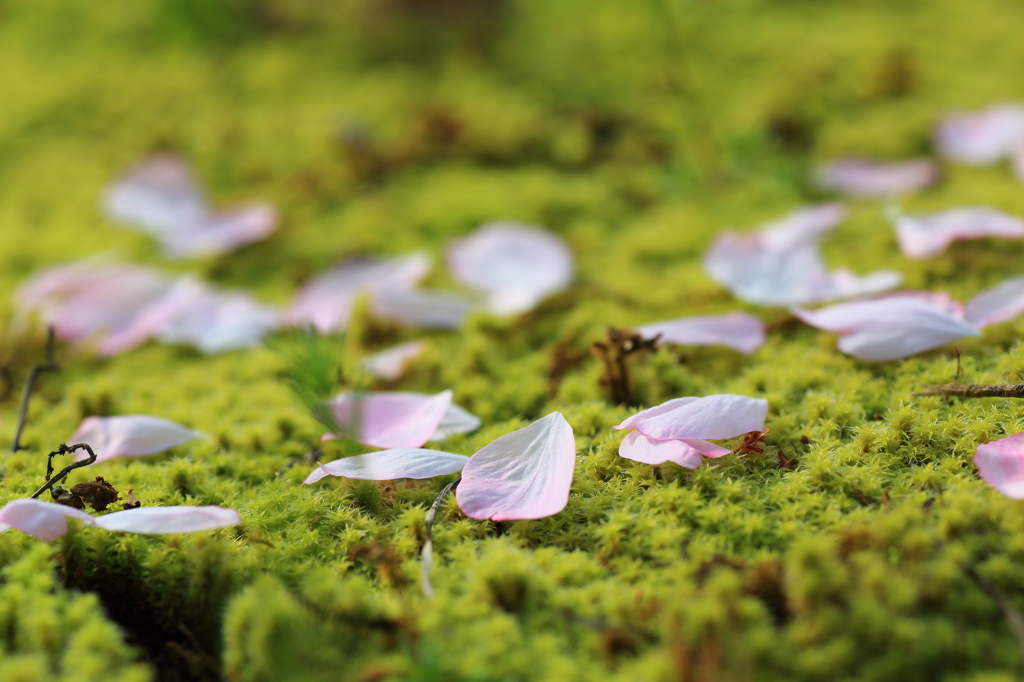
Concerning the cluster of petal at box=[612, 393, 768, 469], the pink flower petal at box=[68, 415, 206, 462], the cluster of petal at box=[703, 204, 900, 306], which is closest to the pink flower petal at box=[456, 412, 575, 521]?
the cluster of petal at box=[612, 393, 768, 469]

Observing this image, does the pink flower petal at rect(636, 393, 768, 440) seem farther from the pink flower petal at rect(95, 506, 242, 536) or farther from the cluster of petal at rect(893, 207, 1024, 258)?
the cluster of petal at rect(893, 207, 1024, 258)

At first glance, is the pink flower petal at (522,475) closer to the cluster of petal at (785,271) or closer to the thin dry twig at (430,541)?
the thin dry twig at (430,541)

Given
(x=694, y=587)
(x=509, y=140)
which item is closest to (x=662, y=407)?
(x=694, y=587)

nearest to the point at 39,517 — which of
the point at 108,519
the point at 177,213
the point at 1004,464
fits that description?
the point at 108,519

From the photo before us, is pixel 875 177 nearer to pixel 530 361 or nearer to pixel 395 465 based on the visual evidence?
pixel 530 361

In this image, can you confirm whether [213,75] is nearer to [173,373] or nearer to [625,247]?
[173,373]
